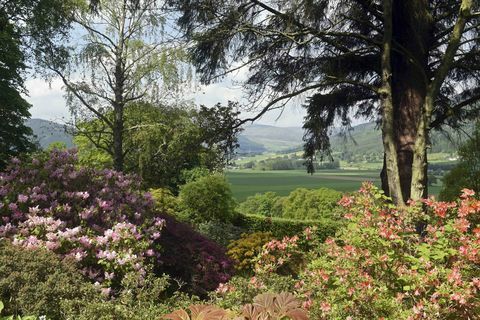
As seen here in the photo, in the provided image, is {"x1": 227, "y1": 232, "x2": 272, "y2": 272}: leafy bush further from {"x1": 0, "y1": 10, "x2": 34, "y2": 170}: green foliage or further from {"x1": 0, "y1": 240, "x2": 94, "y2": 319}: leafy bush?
{"x1": 0, "y1": 10, "x2": 34, "y2": 170}: green foliage

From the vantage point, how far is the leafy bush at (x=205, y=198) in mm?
16906

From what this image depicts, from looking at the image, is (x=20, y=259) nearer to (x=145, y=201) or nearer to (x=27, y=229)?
(x=27, y=229)

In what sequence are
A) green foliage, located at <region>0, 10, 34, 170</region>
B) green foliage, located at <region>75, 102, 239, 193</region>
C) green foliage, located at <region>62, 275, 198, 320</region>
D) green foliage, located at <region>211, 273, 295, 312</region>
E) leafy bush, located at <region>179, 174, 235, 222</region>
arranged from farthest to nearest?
leafy bush, located at <region>179, 174, 235, 222</region> → green foliage, located at <region>0, 10, 34, 170</region> → green foliage, located at <region>75, 102, 239, 193</region> → green foliage, located at <region>211, 273, 295, 312</region> → green foliage, located at <region>62, 275, 198, 320</region>

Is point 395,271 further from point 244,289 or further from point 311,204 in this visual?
point 311,204

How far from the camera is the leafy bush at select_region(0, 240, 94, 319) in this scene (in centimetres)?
413

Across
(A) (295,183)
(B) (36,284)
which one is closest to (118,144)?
(B) (36,284)

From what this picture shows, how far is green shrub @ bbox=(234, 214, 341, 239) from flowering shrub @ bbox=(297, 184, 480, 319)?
39.3 feet

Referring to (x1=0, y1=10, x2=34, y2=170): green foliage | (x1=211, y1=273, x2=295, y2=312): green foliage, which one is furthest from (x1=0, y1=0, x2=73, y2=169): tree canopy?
(x1=211, y1=273, x2=295, y2=312): green foliage

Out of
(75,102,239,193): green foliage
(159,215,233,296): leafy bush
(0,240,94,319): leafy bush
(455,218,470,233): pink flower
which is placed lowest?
(159,215,233,296): leafy bush

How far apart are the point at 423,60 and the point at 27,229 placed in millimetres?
7358

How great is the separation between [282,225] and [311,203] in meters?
8.60

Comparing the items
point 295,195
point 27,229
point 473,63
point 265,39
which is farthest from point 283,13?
point 295,195

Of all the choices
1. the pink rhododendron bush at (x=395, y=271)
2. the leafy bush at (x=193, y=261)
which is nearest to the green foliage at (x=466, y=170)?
the leafy bush at (x=193, y=261)

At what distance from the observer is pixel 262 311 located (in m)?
3.17
